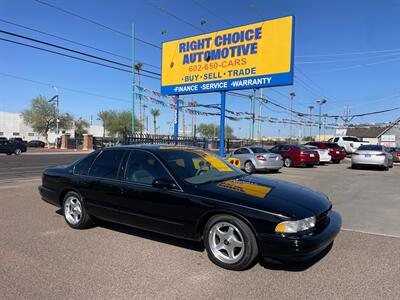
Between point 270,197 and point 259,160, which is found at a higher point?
point 270,197

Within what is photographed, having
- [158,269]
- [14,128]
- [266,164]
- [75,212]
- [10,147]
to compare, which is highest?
[14,128]

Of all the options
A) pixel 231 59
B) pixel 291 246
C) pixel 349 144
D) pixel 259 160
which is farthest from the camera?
pixel 349 144

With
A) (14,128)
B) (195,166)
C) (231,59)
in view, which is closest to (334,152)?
(231,59)

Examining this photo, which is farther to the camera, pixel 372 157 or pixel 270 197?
pixel 372 157

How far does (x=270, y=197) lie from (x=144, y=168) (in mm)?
1935

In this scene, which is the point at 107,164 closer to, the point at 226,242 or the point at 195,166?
the point at 195,166

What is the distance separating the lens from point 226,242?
→ 4176mm

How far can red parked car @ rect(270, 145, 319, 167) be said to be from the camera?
63.4ft

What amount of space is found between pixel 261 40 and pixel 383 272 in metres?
12.1

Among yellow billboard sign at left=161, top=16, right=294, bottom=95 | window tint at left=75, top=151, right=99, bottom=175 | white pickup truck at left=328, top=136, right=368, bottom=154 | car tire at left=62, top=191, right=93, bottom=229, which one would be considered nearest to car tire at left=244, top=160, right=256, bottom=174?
yellow billboard sign at left=161, top=16, right=294, bottom=95

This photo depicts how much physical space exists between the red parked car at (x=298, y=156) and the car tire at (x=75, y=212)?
1537 centimetres

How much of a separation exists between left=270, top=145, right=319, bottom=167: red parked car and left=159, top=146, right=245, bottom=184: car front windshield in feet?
47.6

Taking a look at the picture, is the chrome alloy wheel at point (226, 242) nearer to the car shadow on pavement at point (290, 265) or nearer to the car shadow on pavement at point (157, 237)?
the car shadow on pavement at point (290, 265)

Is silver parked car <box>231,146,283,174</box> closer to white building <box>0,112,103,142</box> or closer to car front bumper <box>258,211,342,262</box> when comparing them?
car front bumper <box>258,211,342,262</box>
